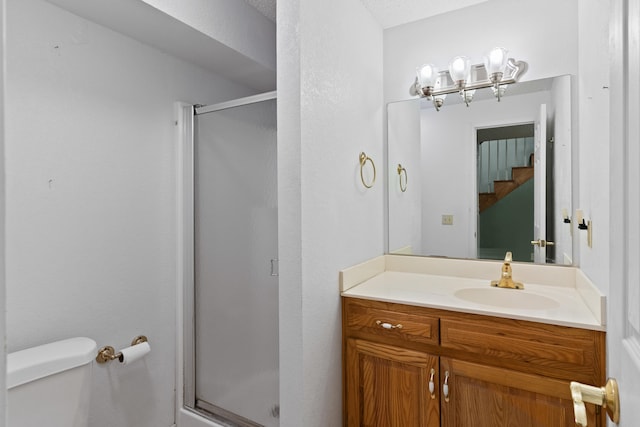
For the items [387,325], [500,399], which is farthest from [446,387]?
[387,325]

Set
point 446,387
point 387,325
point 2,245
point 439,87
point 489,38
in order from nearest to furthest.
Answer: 1. point 2,245
2. point 446,387
3. point 387,325
4. point 489,38
5. point 439,87

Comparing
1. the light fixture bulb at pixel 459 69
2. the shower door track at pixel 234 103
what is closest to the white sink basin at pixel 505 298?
the light fixture bulb at pixel 459 69

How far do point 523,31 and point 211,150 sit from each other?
176 centimetres

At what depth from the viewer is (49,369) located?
127cm

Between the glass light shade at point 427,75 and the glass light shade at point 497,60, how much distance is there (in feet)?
0.92

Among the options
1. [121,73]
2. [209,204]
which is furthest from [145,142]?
[209,204]

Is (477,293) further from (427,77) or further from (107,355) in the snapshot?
(107,355)

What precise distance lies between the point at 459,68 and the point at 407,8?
0.44 m

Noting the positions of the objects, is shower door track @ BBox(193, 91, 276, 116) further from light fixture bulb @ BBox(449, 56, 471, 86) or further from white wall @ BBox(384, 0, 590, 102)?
light fixture bulb @ BBox(449, 56, 471, 86)

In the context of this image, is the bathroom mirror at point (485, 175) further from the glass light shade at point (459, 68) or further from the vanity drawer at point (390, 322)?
the vanity drawer at point (390, 322)

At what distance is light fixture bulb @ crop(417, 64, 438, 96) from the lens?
6.31ft

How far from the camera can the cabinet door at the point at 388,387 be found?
143 centimetres

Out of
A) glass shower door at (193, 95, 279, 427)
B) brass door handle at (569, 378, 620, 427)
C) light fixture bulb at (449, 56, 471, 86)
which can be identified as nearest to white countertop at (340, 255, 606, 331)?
glass shower door at (193, 95, 279, 427)

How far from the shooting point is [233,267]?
199cm
